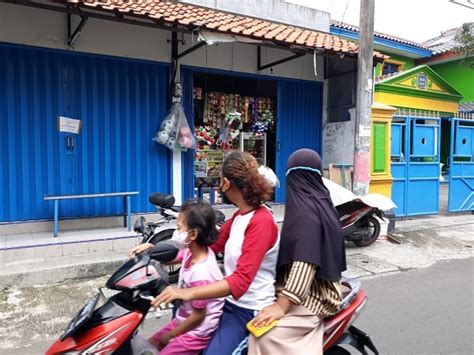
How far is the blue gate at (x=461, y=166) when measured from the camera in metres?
9.87

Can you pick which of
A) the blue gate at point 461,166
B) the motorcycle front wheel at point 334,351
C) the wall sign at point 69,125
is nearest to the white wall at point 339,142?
the blue gate at point 461,166

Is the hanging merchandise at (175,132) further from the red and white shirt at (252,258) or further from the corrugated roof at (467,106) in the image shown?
the corrugated roof at (467,106)

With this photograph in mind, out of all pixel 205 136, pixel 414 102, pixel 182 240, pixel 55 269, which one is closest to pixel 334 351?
pixel 182 240

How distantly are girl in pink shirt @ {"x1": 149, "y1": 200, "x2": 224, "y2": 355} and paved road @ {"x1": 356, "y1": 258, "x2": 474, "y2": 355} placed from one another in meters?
2.04

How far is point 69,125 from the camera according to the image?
6.48m

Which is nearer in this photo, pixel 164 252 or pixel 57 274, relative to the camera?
pixel 164 252

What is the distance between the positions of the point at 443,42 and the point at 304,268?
2030 centimetres

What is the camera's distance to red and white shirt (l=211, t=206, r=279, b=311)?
1.94 meters

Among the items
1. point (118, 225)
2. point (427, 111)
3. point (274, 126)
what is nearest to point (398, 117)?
point (427, 111)

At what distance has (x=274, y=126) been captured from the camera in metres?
8.79

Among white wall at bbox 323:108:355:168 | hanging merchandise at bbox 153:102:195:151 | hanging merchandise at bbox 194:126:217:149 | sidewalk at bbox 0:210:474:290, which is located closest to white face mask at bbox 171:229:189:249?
sidewalk at bbox 0:210:474:290

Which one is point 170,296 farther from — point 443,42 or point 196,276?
point 443,42

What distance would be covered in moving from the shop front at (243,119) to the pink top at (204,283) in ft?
18.6

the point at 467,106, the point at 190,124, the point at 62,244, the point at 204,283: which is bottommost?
the point at 62,244
